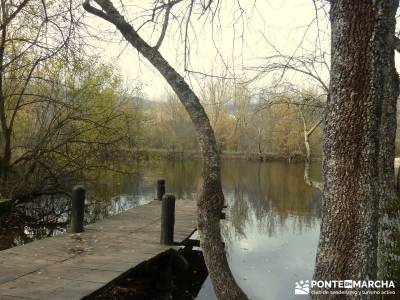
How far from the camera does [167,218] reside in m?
8.61

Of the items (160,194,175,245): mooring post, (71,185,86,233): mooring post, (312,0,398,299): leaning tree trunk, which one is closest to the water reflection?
(160,194,175,245): mooring post

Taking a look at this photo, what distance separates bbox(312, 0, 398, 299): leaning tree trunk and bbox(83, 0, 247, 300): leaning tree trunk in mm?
1339

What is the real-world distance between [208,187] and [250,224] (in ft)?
45.4

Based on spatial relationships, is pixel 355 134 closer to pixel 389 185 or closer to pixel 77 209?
pixel 389 185

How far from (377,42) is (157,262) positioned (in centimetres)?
712

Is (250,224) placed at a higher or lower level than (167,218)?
lower

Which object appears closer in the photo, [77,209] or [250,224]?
[77,209]

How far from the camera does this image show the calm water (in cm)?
1124

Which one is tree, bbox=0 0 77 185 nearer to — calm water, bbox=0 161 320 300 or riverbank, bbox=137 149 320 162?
calm water, bbox=0 161 320 300

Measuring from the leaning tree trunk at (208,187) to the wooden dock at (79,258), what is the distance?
2073mm

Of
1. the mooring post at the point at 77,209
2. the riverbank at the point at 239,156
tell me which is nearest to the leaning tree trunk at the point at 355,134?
the mooring post at the point at 77,209

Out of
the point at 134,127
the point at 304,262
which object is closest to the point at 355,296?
the point at 304,262

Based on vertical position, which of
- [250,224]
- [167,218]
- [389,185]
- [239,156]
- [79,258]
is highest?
[239,156]

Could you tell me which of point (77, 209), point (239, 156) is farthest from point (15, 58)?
point (239, 156)
